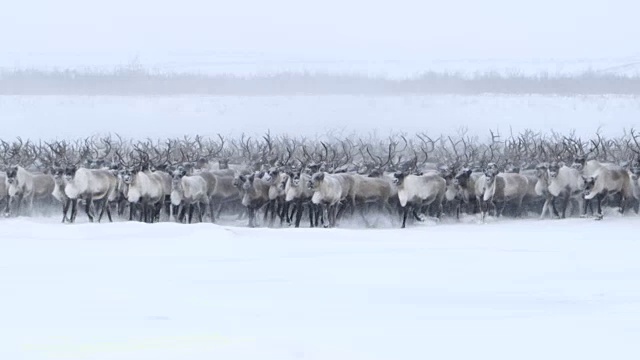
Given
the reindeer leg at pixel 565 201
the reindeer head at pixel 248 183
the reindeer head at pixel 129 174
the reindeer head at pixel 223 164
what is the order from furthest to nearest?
the reindeer head at pixel 223 164 < the reindeer leg at pixel 565 201 < the reindeer head at pixel 248 183 < the reindeer head at pixel 129 174

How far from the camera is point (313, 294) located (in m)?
11.5

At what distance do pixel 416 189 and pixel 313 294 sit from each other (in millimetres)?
8455

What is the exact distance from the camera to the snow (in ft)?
30.2

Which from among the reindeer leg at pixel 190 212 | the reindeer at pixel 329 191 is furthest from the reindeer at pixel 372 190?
the reindeer leg at pixel 190 212

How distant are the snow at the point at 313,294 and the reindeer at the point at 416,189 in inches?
106

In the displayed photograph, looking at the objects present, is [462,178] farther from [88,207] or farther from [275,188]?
[88,207]

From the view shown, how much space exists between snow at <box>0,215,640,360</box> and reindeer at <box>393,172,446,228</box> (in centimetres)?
270

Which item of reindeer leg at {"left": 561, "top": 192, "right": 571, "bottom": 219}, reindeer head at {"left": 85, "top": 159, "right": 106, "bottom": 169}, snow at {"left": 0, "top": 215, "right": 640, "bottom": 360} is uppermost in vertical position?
reindeer head at {"left": 85, "top": 159, "right": 106, "bottom": 169}

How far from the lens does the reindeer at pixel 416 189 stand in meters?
19.6

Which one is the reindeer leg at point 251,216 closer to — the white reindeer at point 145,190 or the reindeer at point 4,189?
the white reindeer at point 145,190

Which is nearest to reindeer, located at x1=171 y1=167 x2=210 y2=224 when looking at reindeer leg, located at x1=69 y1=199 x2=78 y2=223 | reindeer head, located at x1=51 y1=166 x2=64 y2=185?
reindeer leg, located at x1=69 y1=199 x2=78 y2=223

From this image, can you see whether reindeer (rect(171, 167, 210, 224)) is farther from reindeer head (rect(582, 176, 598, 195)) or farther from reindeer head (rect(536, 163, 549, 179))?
reindeer head (rect(582, 176, 598, 195))

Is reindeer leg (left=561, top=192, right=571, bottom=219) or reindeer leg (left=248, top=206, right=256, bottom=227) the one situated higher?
reindeer leg (left=561, top=192, right=571, bottom=219)

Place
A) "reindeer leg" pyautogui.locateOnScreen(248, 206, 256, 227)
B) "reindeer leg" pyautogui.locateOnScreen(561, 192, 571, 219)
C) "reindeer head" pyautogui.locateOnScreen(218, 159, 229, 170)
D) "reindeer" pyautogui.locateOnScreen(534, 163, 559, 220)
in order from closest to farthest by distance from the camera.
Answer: "reindeer leg" pyautogui.locateOnScreen(248, 206, 256, 227) < "reindeer leg" pyautogui.locateOnScreen(561, 192, 571, 219) < "reindeer" pyautogui.locateOnScreen(534, 163, 559, 220) < "reindeer head" pyautogui.locateOnScreen(218, 159, 229, 170)
